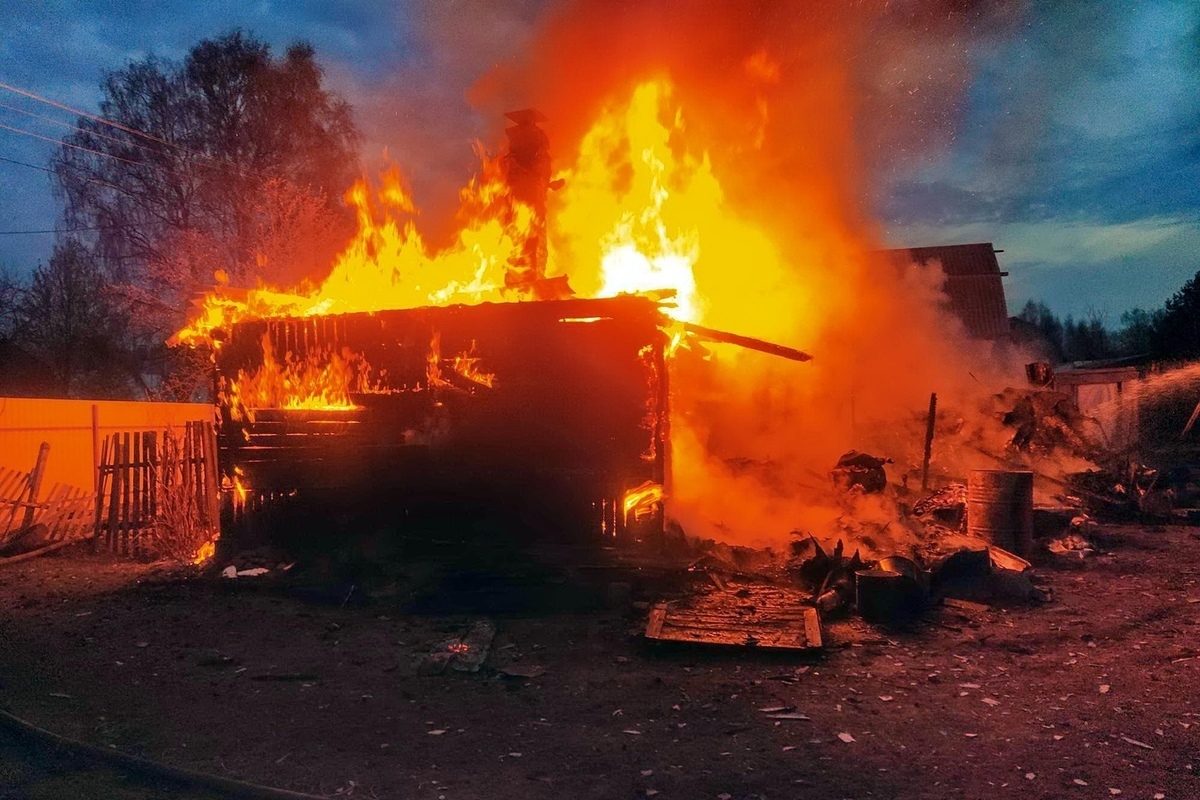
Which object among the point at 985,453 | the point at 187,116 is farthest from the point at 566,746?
the point at 187,116

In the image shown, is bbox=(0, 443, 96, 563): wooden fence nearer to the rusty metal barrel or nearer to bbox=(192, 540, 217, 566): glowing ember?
bbox=(192, 540, 217, 566): glowing ember

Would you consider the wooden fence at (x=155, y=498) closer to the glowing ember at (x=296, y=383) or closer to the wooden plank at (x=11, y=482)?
the glowing ember at (x=296, y=383)

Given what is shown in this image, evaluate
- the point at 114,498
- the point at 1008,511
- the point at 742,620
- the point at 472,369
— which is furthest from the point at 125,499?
the point at 1008,511

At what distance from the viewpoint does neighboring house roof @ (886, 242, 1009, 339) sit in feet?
91.2

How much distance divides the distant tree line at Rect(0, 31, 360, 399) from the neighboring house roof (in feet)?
65.8

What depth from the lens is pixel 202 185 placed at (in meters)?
22.5

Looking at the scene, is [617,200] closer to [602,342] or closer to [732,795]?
[602,342]

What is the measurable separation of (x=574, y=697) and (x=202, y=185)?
875 inches

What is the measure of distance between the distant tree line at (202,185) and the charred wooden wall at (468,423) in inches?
551

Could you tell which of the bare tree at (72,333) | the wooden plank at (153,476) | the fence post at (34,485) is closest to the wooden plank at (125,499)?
the wooden plank at (153,476)

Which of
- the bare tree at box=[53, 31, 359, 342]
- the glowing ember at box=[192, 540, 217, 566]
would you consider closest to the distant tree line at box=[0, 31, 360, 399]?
the bare tree at box=[53, 31, 359, 342]

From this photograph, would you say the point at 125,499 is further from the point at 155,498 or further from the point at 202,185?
the point at 202,185

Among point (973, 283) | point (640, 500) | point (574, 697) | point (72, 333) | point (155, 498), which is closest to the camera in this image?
point (574, 697)

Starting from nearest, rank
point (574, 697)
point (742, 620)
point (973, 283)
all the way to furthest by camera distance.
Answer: point (574, 697), point (742, 620), point (973, 283)
